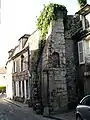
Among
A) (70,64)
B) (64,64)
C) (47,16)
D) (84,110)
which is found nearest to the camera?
(84,110)

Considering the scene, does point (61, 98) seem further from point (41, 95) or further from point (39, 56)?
point (39, 56)

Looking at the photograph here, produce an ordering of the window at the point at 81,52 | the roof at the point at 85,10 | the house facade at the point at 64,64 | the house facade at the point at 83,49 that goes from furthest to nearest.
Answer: the window at the point at 81,52 → the house facade at the point at 64,64 → the roof at the point at 85,10 → the house facade at the point at 83,49

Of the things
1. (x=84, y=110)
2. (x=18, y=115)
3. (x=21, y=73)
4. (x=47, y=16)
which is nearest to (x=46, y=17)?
(x=47, y=16)

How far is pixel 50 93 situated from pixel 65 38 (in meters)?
4.56

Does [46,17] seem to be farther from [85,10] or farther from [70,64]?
[70,64]

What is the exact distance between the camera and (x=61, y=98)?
66.7 feet

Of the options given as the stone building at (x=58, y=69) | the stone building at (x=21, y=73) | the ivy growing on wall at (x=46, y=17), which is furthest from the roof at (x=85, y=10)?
the stone building at (x=21, y=73)

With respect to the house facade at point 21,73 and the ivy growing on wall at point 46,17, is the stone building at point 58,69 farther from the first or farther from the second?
the house facade at point 21,73

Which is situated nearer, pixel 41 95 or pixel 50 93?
pixel 50 93

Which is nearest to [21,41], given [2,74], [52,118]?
[52,118]

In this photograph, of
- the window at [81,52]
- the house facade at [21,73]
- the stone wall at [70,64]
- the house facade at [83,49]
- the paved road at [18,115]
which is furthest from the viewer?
the house facade at [21,73]

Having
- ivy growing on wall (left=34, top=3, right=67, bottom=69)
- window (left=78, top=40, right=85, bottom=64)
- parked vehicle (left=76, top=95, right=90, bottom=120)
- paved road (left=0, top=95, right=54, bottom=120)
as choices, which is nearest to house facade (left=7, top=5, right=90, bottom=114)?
window (left=78, top=40, right=85, bottom=64)

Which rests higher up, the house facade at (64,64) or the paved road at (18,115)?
the house facade at (64,64)

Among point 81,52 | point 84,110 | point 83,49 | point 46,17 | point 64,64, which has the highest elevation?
point 46,17
